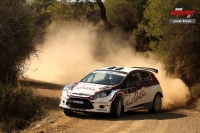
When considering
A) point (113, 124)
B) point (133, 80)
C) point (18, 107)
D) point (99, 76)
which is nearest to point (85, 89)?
point (99, 76)

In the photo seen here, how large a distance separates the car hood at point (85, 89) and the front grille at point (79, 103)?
0.58ft

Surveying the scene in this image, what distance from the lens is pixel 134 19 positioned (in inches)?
1464

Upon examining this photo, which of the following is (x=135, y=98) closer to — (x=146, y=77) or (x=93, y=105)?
(x=146, y=77)

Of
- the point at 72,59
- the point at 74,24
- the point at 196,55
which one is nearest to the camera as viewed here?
the point at 196,55

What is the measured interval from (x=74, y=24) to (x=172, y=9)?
2139cm

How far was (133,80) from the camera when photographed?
43.3 ft

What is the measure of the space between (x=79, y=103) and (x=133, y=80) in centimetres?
246

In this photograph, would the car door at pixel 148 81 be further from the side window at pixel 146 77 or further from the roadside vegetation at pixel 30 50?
the roadside vegetation at pixel 30 50

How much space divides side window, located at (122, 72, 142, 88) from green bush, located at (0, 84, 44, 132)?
10.2 feet

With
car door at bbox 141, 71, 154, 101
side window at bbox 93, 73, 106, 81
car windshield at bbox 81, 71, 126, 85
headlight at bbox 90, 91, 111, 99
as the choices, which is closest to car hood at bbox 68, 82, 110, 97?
headlight at bbox 90, 91, 111, 99

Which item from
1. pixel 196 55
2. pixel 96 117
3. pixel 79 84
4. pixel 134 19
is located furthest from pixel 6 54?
pixel 134 19

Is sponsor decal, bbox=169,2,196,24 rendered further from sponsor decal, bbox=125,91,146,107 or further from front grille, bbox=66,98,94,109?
front grille, bbox=66,98,94,109

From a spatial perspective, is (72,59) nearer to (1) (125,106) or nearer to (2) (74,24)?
(2) (74,24)

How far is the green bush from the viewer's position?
40.6ft
